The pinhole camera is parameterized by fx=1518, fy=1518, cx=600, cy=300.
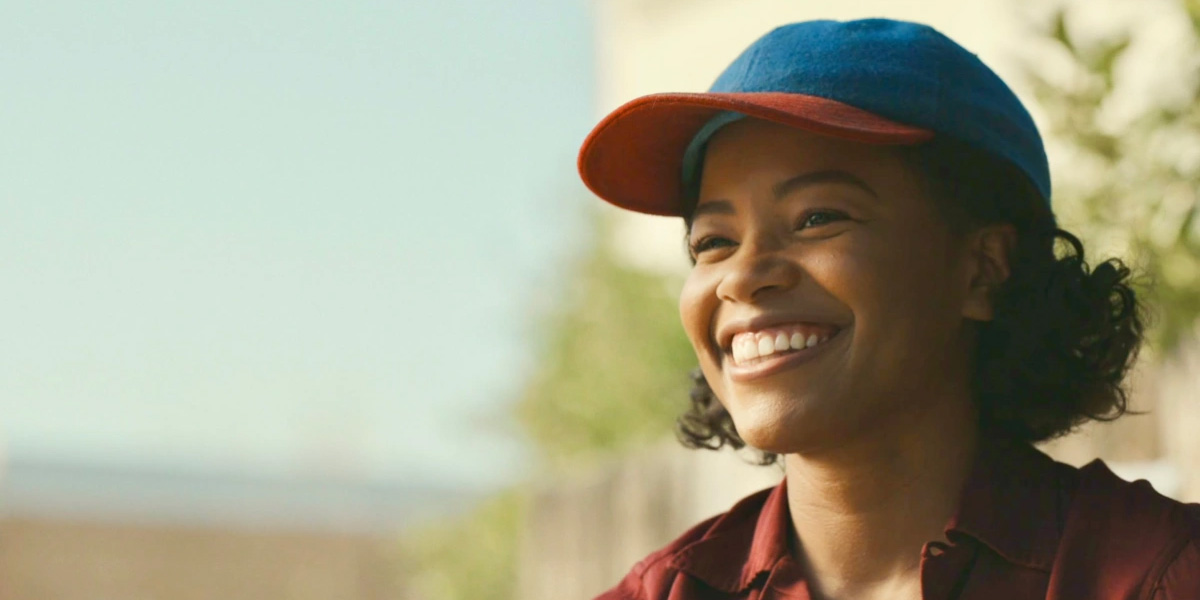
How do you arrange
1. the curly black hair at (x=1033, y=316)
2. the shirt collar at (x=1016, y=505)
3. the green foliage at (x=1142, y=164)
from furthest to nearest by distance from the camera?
the green foliage at (x=1142, y=164)
the curly black hair at (x=1033, y=316)
the shirt collar at (x=1016, y=505)

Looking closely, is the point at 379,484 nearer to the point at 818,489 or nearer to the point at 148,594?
the point at 148,594

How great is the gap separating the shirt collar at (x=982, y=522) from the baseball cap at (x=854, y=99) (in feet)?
1.18

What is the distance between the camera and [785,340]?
1.86 metres

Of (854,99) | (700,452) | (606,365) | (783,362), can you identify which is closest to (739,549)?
(783,362)

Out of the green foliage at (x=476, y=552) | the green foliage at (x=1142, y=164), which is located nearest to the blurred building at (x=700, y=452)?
the green foliage at (x=1142, y=164)

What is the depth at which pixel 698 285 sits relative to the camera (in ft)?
6.45

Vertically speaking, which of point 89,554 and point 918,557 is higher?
point 918,557

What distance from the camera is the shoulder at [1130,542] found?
5.58 ft

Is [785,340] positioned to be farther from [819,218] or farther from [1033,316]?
[1033,316]

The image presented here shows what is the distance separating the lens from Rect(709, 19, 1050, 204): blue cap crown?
1.86 meters

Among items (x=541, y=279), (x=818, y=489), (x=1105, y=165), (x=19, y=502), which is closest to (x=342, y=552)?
(x=19, y=502)

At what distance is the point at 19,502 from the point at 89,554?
658 mm

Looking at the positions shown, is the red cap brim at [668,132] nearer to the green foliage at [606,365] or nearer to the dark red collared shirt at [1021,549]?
the dark red collared shirt at [1021,549]

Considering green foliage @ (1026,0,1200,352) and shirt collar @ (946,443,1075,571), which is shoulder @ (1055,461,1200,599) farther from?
green foliage @ (1026,0,1200,352)
